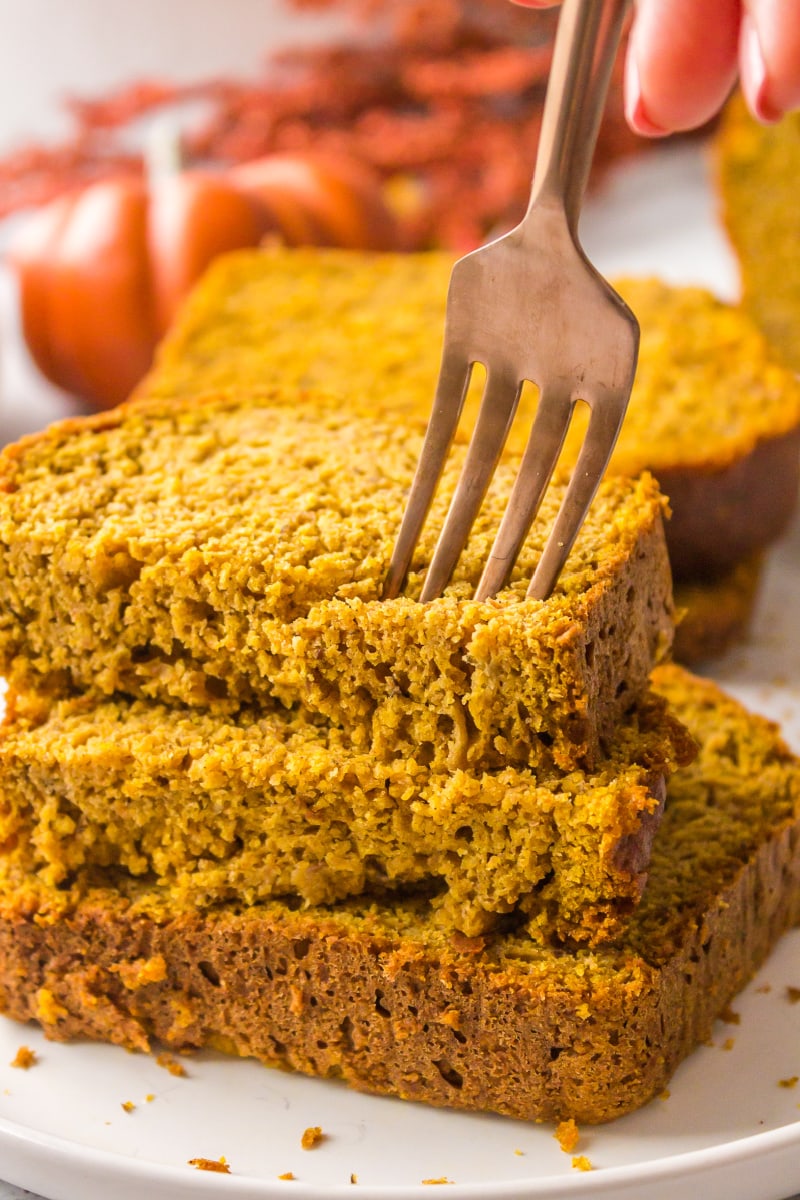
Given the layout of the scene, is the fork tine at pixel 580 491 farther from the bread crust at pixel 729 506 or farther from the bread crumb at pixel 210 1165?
the bread crust at pixel 729 506

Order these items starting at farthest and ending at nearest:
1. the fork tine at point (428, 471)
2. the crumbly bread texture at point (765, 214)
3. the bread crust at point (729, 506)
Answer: the crumbly bread texture at point (765, 214) < the bread crust at point (729, 506) < the fork tine at point (428, 471)

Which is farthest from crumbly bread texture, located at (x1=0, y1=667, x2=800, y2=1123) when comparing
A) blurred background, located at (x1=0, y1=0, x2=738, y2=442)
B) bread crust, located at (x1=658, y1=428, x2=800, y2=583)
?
blurred background, located at (x1=0, y1=0, x2=738, y2=442)

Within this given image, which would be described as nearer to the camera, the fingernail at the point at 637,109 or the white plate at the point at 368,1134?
the white plate at the point at 368,1134

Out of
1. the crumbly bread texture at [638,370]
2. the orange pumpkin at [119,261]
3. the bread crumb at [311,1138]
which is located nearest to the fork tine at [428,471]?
the crumbly bread texture at [638,370]

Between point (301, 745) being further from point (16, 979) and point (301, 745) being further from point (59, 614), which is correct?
point (16, 979)

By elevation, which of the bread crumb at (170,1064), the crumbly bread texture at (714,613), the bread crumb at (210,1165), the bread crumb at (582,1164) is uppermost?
the crumbly bread texture at (714,613)

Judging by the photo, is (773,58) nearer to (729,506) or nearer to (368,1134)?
(729,506)

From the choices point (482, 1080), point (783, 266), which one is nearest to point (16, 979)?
point (482, 1080)

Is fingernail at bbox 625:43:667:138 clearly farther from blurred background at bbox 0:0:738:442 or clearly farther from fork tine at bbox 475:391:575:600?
blurred background at bbox 0:0:738:442
